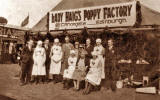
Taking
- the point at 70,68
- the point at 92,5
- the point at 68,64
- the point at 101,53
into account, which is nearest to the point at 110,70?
the point at 101,53

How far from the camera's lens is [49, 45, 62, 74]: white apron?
5.19 meters

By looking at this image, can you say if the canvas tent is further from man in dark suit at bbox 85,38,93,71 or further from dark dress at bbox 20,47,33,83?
man in dark suit at bbox 85,38,93,71

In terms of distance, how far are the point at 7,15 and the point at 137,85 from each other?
13.2ft

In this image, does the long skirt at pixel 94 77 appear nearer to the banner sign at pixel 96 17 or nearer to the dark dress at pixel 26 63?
the banner sign at pixel 96 17

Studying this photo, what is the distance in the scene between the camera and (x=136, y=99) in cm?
360

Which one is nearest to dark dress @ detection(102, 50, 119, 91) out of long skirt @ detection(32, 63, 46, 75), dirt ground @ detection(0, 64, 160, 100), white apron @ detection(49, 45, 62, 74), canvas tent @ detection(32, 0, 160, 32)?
dirt ground @ detection(0, 64, 160, 100)

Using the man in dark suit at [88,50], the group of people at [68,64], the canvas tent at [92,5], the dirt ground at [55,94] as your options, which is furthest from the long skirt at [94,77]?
the canvas tent at [92,5]

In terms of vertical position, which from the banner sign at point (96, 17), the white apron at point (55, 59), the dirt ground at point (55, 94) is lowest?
the dirt ground at point (55, 94)

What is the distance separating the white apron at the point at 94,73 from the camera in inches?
166

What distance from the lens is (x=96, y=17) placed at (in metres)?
4.53

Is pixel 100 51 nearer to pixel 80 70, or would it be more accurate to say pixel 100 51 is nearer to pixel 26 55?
pixel 80 70

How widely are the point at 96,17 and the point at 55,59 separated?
1.61 meters

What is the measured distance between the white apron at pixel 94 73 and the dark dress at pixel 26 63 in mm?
1964

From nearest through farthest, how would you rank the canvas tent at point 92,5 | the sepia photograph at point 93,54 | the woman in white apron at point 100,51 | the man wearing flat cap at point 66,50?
1. the sepia photograph at point 93,54
2. the woman in white apron at point 100,51
3. the canvas tent at point 92,5
4. the man wearing flat cap at point 66,50
